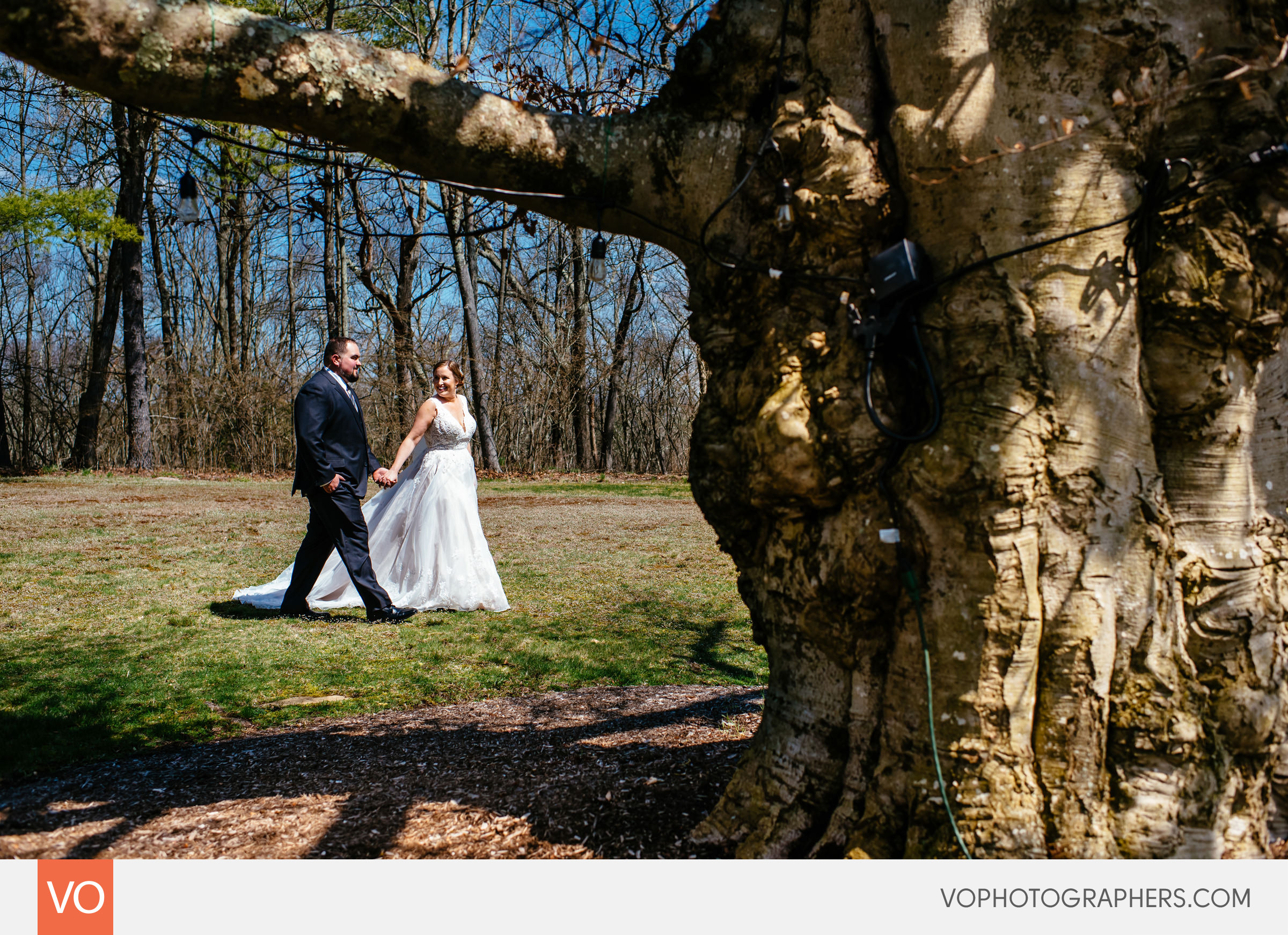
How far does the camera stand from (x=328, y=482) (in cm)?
671

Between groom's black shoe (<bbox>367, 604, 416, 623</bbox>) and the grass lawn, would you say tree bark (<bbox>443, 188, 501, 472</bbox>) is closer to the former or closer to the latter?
the grass lawn

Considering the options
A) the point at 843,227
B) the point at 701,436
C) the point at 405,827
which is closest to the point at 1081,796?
the point at 701,436

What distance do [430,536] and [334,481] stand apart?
4.23 feet

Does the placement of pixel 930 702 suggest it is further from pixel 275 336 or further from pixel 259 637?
pixel 275 336

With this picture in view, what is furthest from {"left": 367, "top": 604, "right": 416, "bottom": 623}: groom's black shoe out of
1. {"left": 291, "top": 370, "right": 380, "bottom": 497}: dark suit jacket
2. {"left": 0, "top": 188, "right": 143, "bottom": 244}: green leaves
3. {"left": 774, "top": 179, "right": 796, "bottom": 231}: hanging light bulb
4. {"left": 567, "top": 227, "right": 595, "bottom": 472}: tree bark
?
{"left": 567, "top": 227, "right": 595, "bottom": 472}: tree bark

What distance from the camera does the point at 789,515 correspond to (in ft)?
8.88

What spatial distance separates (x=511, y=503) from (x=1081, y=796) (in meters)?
15.4

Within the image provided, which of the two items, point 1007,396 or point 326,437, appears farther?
point 326,437

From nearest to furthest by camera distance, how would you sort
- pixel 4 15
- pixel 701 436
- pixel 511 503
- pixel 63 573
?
pixel 4 15
pixel 701 436
pixel 63 573
pixel 511 503

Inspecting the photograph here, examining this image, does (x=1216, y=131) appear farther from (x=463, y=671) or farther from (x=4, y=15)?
(x=463, y=671)

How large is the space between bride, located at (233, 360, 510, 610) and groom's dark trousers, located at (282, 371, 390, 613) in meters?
0.48

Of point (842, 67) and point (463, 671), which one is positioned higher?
point (842, 67)

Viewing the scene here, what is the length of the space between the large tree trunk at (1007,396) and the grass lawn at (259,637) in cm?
321

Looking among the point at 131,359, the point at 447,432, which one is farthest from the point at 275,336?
the point at 447,432
